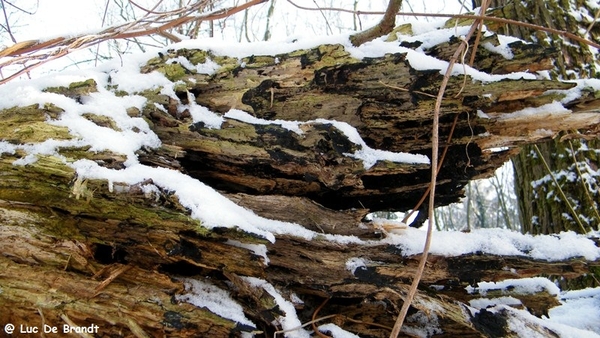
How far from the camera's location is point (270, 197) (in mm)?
1568

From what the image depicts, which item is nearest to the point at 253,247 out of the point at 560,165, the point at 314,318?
the point at 314,318

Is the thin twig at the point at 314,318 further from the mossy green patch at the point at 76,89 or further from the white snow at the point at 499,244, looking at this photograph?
the mossy green patch at the point at 76,89

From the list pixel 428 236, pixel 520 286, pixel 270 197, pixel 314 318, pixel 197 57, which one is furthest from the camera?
pixel 197 57

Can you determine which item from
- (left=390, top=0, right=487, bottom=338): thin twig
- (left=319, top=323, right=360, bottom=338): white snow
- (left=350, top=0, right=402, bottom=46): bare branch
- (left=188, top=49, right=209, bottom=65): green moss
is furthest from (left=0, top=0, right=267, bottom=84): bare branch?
(left=319, top=323, right=360, bottom=338): white snow

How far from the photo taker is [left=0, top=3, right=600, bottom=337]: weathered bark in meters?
1.27

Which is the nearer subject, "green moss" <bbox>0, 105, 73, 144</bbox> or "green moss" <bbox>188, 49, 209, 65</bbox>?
"green moss" <bbox>0, 105, 73, 144</bbox>

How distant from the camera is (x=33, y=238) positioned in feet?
4.31

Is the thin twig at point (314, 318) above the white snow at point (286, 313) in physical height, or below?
below

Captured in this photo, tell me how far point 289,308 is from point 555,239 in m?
1.09

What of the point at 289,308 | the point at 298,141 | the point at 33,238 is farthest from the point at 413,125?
the point at 33,238

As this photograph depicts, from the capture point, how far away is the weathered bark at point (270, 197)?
127cm

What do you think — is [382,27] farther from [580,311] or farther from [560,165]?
[560,165]

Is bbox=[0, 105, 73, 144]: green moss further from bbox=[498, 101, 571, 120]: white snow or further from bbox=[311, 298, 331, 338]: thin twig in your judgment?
bbox=[498, 101, 571, 120]: white snow

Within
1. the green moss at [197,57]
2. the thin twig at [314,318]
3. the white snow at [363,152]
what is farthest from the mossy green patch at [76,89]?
the thin twig at [314,318]
